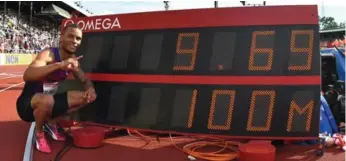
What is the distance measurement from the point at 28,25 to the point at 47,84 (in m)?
33.4

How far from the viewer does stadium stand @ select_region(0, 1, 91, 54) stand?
2745 cm

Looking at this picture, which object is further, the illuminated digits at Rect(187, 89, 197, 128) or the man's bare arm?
the illuminated digits at Rect(187, 89, 197, 128)

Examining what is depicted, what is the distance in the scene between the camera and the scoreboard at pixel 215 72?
170 inches

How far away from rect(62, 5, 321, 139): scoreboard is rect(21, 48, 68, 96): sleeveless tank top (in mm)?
684

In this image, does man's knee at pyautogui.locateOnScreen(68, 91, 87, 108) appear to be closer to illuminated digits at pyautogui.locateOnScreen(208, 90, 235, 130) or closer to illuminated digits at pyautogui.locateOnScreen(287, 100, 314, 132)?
illuminated digits at pyautogui.locateOnScreen(208, 90, 235, 130)

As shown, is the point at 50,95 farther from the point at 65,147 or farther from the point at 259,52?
the point at 259,52

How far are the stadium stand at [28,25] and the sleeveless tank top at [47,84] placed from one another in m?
18.8

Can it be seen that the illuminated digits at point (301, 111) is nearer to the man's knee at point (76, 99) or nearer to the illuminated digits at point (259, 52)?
the illuminated digits at point (259, 52)

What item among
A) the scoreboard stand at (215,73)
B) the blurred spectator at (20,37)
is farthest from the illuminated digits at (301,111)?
the blurred spectator at (20,37)

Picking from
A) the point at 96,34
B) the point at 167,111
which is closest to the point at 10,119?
the point at 96,34

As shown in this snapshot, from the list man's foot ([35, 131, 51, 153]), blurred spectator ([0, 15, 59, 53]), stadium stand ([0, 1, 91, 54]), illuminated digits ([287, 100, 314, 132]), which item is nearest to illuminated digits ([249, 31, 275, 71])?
illuminated digits ([287, 100, 314, 132])

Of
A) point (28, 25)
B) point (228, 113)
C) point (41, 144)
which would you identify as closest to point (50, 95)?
point (41, 144)

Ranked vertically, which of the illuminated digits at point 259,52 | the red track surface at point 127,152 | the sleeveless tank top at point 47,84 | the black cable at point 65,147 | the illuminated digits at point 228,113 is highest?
the illuminated digits at point 259,52

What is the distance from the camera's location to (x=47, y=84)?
15.5 feet
